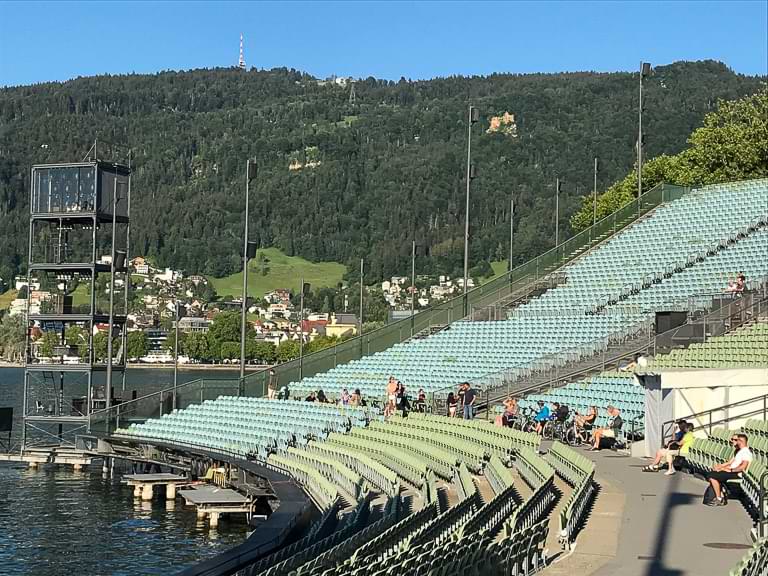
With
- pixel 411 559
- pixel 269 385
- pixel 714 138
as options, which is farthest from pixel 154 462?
pixel 714 138

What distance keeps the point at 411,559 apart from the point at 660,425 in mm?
15079

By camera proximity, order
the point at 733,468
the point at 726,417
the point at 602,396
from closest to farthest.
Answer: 1. the point at 733,468
2. the point at 726,417
3. the point at 602,396

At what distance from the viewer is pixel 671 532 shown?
659 inches

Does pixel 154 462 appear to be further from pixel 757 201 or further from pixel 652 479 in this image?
pixel 757 201

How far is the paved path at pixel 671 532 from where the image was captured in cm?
1429

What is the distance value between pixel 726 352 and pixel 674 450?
882 centimetres

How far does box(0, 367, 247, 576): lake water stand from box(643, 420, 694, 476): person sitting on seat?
9.86m

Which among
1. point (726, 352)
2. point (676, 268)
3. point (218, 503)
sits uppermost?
point (676, 268)

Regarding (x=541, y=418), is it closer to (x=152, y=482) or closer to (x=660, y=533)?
(x=660, y=533)

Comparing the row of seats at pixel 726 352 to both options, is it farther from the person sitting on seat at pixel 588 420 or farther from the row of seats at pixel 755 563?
the row of seats at pixel 755 563

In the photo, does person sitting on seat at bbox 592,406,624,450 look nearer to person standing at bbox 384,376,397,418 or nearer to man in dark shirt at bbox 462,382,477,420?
man in dark shirt at bbox 462,382,477,420

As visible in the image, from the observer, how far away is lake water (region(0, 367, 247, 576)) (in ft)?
86.1

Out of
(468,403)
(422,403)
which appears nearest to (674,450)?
(468,403)

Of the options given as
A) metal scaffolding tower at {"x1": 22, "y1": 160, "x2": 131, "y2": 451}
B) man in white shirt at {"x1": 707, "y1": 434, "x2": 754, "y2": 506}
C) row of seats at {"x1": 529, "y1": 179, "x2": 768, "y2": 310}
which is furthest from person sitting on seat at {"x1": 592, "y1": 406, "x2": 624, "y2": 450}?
metal scaffolding tower at {"x1": 22, "y1": 160, "x2": 131, "y2": 451}
